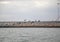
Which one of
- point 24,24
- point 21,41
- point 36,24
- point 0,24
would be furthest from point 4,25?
→ point 21,41

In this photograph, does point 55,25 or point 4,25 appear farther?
point 4,25

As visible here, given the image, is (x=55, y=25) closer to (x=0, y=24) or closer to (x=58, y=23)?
(x=58, y=23)

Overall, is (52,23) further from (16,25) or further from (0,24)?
(0,24)

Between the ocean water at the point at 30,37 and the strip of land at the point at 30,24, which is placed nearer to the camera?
the ocean water at the point at 30,37

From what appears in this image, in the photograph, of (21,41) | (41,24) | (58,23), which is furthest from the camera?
(41,24)

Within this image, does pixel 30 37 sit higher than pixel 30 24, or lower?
higher

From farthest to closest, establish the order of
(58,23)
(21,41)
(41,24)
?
(41,24)
(58,23)
(21,41)

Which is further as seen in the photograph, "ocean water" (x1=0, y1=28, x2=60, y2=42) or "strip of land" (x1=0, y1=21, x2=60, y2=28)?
"strip of land" (x1=0, y1=21, x2=60, y2=28)

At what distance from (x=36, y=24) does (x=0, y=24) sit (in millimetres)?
3336

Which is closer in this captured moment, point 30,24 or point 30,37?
point 30,37

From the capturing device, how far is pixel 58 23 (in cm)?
1620

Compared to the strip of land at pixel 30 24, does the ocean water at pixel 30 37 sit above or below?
above

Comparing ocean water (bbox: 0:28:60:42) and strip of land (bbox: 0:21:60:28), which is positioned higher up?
ocean water (bbox: 0:28:60:42)

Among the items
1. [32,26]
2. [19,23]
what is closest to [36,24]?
[32,26]
